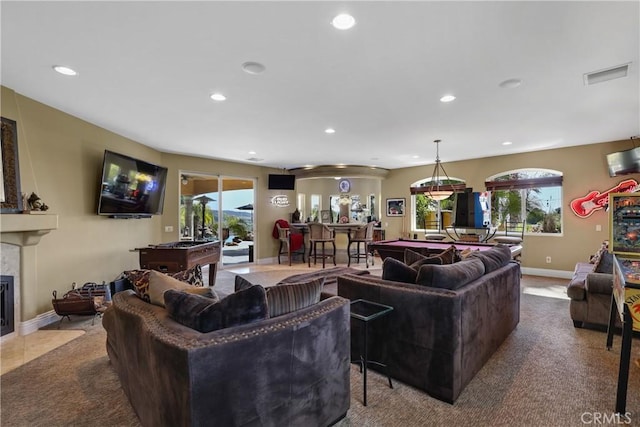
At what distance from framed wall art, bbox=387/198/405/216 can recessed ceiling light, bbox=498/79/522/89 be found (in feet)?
18.6

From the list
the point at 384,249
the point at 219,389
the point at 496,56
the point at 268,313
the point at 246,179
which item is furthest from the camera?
the point at 246,179

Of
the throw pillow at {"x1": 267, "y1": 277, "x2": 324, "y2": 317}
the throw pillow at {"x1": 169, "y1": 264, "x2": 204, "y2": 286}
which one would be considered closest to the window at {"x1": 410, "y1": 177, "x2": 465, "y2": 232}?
the throw pillow at {"x1": 169, "y1": 264, "x2": 204, "y2": 286}

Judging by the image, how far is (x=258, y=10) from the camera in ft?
6.59

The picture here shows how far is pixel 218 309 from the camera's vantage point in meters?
1.50

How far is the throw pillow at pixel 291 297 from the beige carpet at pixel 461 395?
86 centimetres


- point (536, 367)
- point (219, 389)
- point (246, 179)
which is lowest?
point (536, 367)

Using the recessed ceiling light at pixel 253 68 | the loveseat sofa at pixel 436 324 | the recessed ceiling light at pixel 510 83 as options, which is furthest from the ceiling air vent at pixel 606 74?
the recessed ceiling light at pixel 253 68

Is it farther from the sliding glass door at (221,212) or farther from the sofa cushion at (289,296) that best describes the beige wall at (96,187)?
the sofa cushion at (289,296)

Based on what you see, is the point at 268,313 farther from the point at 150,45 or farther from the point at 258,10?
the point at 150,45

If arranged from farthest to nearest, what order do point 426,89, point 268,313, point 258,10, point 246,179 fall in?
point 246,179 → point 426,89 → point 258,10 → point 268,313

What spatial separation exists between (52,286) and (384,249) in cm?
485

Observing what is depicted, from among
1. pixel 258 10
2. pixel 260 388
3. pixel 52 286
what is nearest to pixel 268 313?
pixel 260 388

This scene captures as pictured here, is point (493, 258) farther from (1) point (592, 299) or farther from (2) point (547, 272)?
(2) point (547, 272)

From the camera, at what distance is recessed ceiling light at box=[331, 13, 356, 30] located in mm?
2079
